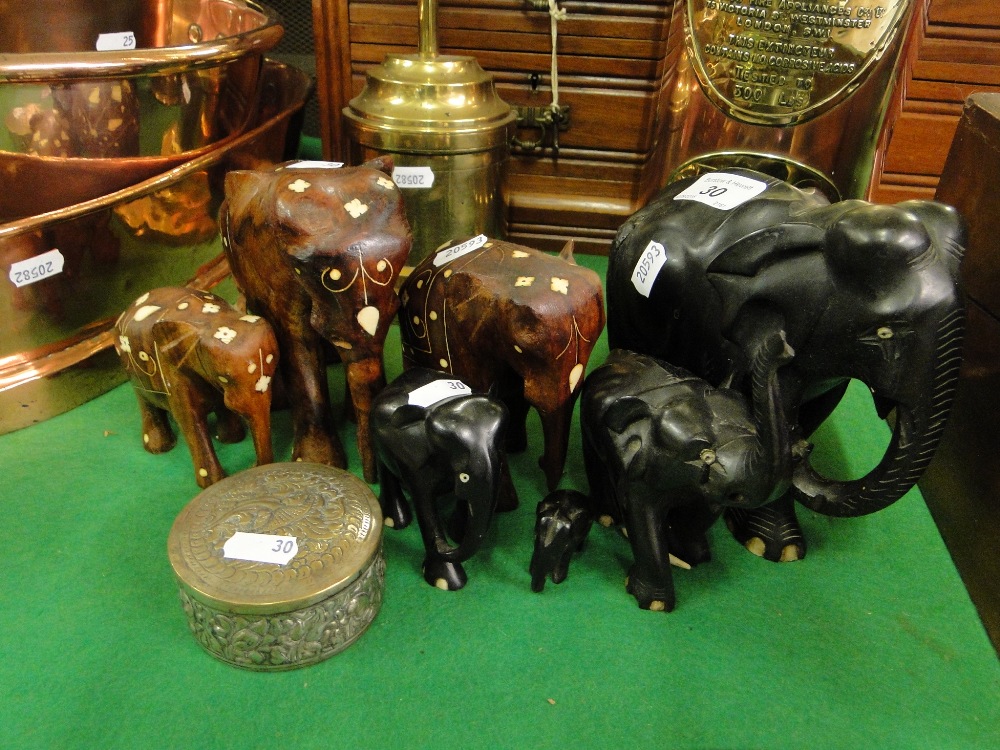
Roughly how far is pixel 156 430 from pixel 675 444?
0.95 m

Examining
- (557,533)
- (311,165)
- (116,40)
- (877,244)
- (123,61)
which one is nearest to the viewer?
(877,244)

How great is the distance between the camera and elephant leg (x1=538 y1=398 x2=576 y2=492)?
1149 millimetres

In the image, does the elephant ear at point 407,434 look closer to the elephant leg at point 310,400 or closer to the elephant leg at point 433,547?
the elephant leg at point 433,547

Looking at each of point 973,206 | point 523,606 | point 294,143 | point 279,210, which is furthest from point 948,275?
point 294,143

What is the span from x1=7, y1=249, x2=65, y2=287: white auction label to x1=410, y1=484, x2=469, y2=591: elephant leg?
857mm

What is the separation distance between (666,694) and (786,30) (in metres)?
1.19

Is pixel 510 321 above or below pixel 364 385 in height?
above

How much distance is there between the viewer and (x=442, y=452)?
3.29ft

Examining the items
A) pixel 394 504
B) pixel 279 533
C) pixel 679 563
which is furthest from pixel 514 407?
pixel 279 533

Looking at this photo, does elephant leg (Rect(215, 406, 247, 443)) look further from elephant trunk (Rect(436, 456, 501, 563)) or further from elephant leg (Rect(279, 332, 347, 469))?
elephant trunk (Rect(436, 456, 501, 563))

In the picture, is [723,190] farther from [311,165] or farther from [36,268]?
[36,268]

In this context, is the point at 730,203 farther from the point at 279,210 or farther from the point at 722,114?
the point at 279,210

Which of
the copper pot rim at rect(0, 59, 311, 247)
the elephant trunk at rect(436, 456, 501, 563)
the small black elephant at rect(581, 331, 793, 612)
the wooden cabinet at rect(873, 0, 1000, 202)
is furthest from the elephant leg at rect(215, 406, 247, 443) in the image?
the wooden cabinet at rect(873, 0, 1000, 202)

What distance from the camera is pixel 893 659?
1060 millimetres
